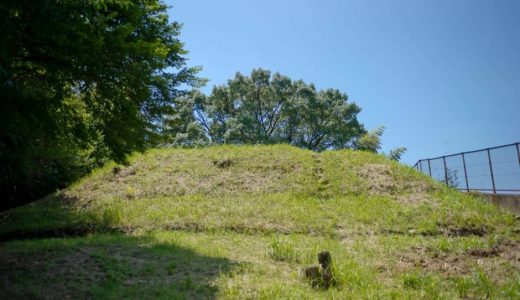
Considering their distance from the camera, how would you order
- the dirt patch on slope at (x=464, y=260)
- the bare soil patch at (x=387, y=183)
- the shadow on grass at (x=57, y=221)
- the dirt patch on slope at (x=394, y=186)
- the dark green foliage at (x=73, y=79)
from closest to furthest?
the dark green foliage at (x=73, y=79) → the dirt patch on slope at (x=464, y=260) → the shadow on grass at (x=57, y=221) → the dirt patch on slope at (x=394, y=186) → the bare soil patch at (x=387, y=183)

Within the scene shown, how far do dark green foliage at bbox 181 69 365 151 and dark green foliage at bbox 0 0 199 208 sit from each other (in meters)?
26.1

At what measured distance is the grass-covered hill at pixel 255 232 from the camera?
5.87 m

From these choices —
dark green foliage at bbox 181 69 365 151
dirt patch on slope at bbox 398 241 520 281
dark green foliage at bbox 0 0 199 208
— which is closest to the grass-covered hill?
dirt patch on slope at bbox 398 241 520 281

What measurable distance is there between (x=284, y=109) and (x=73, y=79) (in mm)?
29167

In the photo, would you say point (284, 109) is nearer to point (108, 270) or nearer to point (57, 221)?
point (57, 221)

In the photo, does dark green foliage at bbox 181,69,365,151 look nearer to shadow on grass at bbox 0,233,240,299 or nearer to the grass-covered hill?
the grass-covered hill

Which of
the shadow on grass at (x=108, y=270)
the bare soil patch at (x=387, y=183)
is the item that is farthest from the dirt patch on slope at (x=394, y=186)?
the shadow on grass at (x=108, y=270)

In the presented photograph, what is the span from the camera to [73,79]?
615cm

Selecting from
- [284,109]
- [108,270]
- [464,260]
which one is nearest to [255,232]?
[108,270]

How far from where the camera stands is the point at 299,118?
1387 inches

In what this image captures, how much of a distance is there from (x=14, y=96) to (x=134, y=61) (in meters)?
1.96

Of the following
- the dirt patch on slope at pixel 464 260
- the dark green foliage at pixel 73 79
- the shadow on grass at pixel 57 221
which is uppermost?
the dark green foliage at pixel 73 79

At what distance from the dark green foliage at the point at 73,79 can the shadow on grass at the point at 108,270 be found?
1812 mm

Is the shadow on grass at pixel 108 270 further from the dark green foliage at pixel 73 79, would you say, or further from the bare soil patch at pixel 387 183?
the bare soil patch at pixel 387 183
